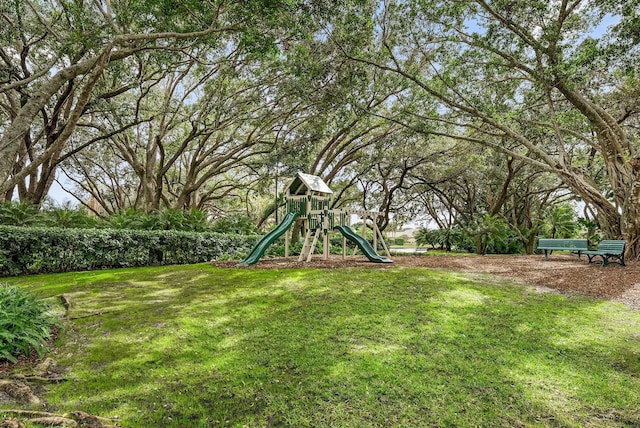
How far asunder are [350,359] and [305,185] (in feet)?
27.7

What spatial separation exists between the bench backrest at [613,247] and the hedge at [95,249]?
11.3 metres

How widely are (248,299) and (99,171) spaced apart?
2416 cm

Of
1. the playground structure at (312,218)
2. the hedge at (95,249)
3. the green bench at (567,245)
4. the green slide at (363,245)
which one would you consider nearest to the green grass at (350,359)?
the hedge at (95,249)

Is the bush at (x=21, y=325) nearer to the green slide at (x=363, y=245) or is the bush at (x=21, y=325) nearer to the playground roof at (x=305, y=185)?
the playground roof at (x=305, y=185)

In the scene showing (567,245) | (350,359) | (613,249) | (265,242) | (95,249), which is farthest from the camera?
(567,245)

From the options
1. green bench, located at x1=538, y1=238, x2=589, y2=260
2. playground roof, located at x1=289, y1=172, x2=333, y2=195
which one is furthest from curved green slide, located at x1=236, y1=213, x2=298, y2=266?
green bench, located at x1=538, y1=238, x2=589, y2=260

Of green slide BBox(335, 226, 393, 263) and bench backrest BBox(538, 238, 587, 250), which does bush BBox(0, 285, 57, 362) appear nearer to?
green slide BBox(335, 226, 393, 263)

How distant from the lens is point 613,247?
950 centimetres

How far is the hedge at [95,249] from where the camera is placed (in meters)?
7.88

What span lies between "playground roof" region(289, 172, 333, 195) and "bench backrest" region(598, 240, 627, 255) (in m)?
8.06

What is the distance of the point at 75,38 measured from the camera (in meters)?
7.92

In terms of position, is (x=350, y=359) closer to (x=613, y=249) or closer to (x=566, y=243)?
(x=613, y=249)

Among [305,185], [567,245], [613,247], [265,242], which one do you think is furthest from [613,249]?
[265,242]

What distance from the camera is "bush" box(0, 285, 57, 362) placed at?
10.6ft
